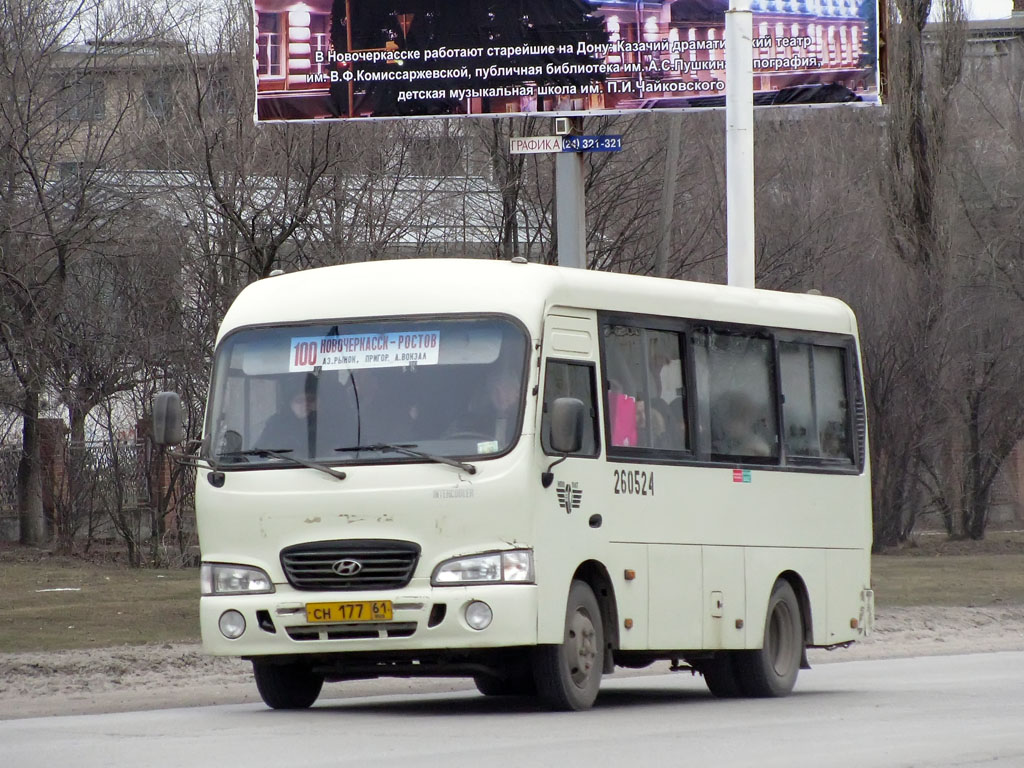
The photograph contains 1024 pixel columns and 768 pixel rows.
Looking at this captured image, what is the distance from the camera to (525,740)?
10633 mm

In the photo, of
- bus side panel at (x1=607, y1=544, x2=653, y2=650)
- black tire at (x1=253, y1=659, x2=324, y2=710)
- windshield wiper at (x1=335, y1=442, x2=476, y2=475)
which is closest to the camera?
windshield wiper at (x1=335, y1=442, x2=476, y2=475)

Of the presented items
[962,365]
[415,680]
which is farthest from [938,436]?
[415,680]

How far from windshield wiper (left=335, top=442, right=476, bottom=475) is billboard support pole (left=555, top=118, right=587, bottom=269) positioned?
9.31 metres

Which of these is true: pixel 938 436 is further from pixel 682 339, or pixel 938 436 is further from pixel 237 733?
pixel 237 733

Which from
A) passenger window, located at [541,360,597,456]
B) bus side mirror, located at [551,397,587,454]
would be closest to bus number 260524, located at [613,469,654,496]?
passenger window, located at [541,360,597,456]

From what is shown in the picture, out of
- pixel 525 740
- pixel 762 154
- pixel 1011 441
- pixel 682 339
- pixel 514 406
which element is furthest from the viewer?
pixel 1011 441

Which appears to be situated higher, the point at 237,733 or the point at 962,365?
the point at 962,365

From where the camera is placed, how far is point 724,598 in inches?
558

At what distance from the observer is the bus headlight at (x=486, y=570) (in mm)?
11938

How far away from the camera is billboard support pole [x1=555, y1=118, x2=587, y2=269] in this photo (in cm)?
2158

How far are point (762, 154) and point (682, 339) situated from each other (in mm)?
23915

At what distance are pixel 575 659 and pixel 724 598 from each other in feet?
6.67

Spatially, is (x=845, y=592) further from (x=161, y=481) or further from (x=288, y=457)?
(x=161, y=481)

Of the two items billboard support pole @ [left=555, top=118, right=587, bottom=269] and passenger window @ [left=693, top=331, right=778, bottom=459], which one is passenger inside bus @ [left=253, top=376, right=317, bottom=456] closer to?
passenger window @ [left=693, top=331, right=778, bottom=459]
